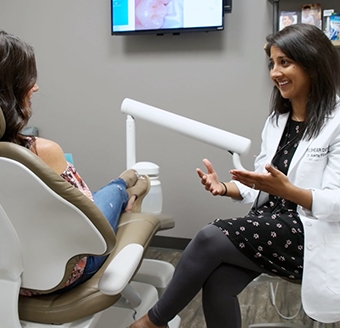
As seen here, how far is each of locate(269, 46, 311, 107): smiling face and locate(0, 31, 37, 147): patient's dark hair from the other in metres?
0.84

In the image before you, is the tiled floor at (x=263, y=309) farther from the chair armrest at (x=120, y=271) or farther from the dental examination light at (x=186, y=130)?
the chair armrest at (x=120, y=271)

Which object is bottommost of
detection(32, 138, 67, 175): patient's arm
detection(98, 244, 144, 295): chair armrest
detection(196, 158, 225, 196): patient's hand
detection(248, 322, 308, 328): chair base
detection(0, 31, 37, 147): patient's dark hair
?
detection(248, 322, 308, 328): chair base

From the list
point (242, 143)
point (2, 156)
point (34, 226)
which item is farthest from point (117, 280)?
point (242, 143)

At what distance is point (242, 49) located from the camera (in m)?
2.50

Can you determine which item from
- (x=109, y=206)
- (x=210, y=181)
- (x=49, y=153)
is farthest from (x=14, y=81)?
(x=210, y=181)

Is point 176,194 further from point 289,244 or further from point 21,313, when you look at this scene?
point 21,313

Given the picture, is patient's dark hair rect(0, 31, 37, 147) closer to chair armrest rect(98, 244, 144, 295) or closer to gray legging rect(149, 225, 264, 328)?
chair armrest rect(98, 244, 144, 295)

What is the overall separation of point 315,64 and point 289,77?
95 millimetres

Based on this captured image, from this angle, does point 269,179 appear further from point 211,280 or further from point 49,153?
point 49,153

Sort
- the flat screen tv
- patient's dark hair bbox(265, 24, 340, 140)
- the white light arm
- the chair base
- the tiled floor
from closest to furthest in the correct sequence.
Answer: patient's dark hair bbox(265, 24, 340, 140) → the white light arm → the chair base → the tiled floor → the flat screen tv

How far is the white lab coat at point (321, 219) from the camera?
4.03 ft

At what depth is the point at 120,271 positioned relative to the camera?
1.08m

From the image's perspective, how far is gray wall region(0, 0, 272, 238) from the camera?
253 centimetres

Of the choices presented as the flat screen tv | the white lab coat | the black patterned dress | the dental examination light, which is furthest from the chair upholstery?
the flat screen tv
